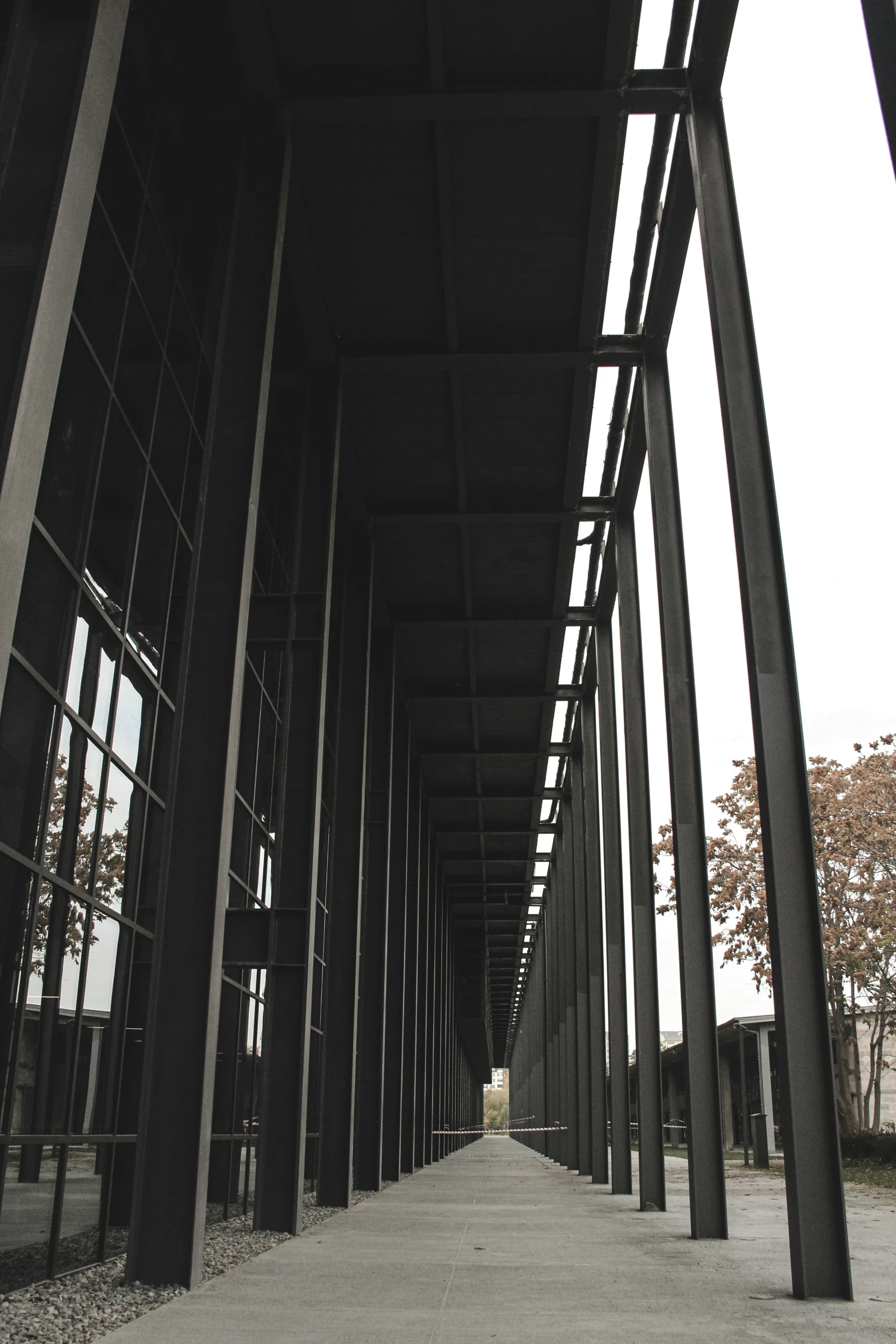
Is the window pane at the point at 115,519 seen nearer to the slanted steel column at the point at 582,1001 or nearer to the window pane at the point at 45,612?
the window pane at the point at 45,612

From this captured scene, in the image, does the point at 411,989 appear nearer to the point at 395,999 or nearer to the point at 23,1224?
the point at 395,999

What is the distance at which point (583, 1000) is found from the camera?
2505 cm

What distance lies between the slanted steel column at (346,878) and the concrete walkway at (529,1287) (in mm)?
1669

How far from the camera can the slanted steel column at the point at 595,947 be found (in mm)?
21016

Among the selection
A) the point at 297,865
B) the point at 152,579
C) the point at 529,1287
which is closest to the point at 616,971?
the point at 297,865

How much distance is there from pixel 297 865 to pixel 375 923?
812cm

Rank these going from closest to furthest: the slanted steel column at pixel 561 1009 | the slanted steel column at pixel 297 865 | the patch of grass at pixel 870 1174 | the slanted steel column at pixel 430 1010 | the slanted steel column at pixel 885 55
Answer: the slanted steel column at pixel 885 55 → the slanted steel column at pixel 297 865 → the patch of grass at pixel 870 1174 → the slanted steel column at pixel 430 1010 → the slanted steel column at pixel 561 1009

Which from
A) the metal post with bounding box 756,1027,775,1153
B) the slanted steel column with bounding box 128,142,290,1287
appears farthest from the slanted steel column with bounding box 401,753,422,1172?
the metal post with bounding box 756,1027,775,1153

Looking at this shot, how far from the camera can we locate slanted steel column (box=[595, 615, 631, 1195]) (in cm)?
1719

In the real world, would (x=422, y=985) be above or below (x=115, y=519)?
below

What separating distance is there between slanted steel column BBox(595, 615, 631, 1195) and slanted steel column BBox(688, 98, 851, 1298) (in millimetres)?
9761

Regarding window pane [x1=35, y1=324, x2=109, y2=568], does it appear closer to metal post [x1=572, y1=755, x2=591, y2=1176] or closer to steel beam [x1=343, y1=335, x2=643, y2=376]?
steel beam [x1=343, y1=335, x2=643, y2=376]

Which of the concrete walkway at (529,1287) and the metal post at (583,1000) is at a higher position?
the metal post at (583,1000)

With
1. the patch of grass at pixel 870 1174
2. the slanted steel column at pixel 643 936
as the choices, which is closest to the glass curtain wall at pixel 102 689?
the slanted steel column at pixel 643 936
